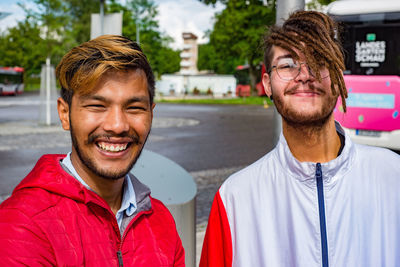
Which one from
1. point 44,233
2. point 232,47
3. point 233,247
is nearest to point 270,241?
point 233,247

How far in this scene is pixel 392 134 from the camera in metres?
10.0

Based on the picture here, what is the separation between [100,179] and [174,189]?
3.32 feet

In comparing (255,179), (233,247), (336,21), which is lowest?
(233,247)

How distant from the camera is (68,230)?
162cm

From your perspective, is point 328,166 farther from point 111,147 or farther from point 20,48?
point 20,48

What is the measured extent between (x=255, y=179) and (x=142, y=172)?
3.37 feet

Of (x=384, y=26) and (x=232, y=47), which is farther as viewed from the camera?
(x=232, y=47)

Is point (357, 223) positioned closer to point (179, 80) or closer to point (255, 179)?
point (255, 179)

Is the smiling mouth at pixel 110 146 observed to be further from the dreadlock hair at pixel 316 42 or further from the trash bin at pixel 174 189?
the trash bin at pixel 174 189

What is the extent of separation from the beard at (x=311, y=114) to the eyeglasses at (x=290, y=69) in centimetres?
6

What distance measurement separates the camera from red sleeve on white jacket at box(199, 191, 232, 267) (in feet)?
6.44

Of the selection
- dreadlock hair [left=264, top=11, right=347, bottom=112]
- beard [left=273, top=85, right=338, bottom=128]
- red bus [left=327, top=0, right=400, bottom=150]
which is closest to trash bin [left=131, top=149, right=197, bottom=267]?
beard [left=273, top=85, right=338, bottom=128]

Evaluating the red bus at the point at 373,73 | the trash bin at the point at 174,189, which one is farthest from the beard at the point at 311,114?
the red bus at the point at 373,73

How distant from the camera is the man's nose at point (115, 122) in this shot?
1831mm
